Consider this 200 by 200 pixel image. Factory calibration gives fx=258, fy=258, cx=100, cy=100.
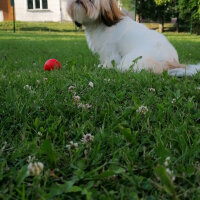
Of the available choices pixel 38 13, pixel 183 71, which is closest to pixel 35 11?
pixel 38 13

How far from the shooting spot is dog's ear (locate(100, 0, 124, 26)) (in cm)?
386

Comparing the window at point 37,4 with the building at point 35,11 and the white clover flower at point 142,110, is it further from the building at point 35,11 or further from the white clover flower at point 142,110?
the white clover flower at point 142,110

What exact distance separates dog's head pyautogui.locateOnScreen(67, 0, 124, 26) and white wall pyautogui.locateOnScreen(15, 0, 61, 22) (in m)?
27.7

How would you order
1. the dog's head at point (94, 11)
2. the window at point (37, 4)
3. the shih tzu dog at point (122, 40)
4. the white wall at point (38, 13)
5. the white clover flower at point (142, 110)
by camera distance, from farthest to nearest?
the window at point (37, 4) → the white wall at point (38, 13) → the dog's head at point (94, 11) → the shih tzu dog at point (122, 40) → the white clover flower at point (142, 110)

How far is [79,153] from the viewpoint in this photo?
128 cm

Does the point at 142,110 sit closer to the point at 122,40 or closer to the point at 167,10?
the point at 122,40

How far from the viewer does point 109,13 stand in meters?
3.91

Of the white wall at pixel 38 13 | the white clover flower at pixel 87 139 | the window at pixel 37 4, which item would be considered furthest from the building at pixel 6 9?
the white clover flower at pixel 87 139

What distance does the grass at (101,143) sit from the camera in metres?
1.02

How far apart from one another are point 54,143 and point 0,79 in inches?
57.0

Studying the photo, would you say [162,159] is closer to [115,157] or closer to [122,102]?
[115,157]

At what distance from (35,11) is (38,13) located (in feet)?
1.30

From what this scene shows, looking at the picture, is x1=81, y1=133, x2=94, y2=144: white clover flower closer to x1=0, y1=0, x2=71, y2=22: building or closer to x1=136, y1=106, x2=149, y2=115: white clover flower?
Answer: x1=136, y1=106, x2=149, y2=115: white clover flower

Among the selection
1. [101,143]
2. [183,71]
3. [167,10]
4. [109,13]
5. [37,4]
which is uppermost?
[37,4]
